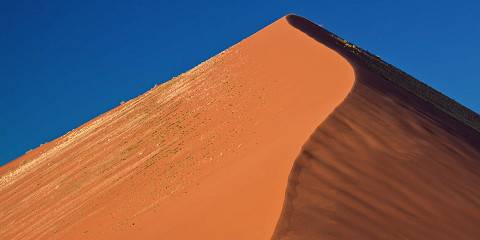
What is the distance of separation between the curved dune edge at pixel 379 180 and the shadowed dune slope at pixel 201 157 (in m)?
0.25

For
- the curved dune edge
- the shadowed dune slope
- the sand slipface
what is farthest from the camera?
the shadowed dune slope

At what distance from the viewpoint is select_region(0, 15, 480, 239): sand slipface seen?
26.4 feet

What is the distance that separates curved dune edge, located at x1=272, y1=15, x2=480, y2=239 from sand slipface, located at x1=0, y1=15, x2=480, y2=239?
0.02 meters

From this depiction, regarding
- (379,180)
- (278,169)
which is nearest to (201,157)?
(278,169)

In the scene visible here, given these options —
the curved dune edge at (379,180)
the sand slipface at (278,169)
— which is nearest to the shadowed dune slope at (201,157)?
the sand slipface at (278,169)

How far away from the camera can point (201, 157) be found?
1227 centimetres

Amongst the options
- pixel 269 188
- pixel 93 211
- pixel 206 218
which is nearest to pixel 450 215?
pixel 269 188

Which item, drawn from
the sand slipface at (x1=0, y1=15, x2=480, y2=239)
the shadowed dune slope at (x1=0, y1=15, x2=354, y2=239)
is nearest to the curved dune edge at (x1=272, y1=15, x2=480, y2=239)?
the sand slipface at (x1=0, y1=15, x2=480, y2=239)

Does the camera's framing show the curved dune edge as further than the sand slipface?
A: No

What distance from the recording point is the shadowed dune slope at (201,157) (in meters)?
8.80

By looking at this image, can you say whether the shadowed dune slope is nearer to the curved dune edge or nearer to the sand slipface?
the sand slipface

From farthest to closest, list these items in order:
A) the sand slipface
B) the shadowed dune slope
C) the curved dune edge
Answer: the shadowed dune slope → the sand slipface → the curved dune edge

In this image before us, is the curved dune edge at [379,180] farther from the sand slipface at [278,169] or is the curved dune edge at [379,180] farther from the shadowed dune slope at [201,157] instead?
the shadowed dune slope at [201,157]

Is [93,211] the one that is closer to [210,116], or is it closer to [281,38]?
[210,116]
